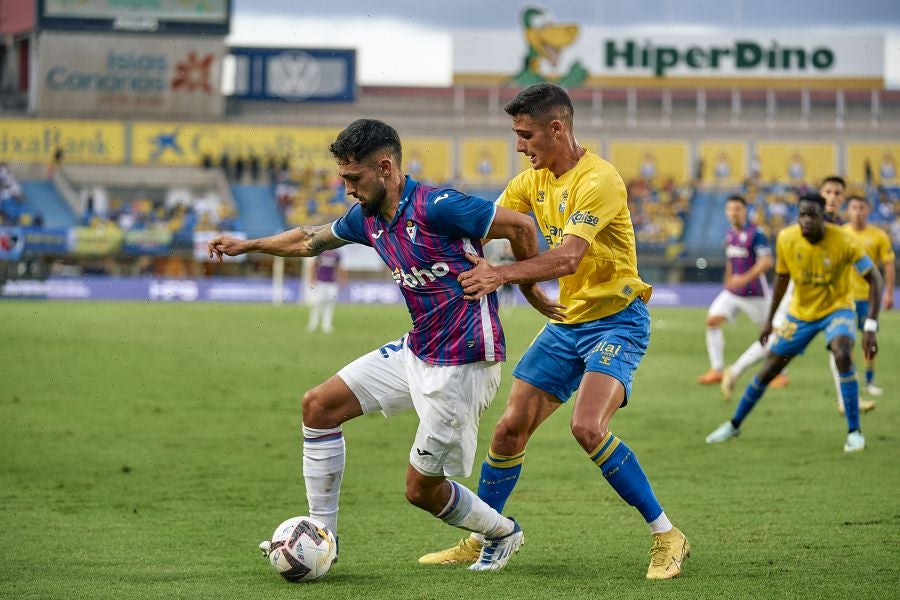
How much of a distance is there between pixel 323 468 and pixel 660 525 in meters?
1.73

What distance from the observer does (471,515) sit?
6238 mm

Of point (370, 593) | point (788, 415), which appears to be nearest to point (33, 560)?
point (370, 593)

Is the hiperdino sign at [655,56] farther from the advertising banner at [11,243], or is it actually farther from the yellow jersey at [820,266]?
the yellow jersey at [820,266]

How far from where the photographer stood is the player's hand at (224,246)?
6.45 m

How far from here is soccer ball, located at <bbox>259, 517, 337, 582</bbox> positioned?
5.91 meters

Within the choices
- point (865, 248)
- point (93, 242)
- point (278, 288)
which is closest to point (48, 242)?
point (93, 242)

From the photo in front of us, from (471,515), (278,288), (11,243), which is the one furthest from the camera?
(11,243)

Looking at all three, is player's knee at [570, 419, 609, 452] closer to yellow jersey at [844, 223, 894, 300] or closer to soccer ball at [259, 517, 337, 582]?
soccer ball at [259, 517, 337, 582]

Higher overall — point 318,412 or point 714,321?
point 318,412

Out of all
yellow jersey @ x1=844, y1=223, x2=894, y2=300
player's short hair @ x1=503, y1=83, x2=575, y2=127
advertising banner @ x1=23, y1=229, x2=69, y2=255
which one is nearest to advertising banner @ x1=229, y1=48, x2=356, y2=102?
advertising banner @ x1=23, y1=229, x2=69, y2=255

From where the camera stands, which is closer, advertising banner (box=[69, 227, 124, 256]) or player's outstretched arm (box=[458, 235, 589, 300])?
player's outstretched arm (box=[458, 235, 589, 300])

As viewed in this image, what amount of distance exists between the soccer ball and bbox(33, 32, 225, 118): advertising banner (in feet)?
173

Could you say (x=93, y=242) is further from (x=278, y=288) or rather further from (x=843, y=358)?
(x=843, y=358)

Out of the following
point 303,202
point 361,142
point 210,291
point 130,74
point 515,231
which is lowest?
point 210,291
